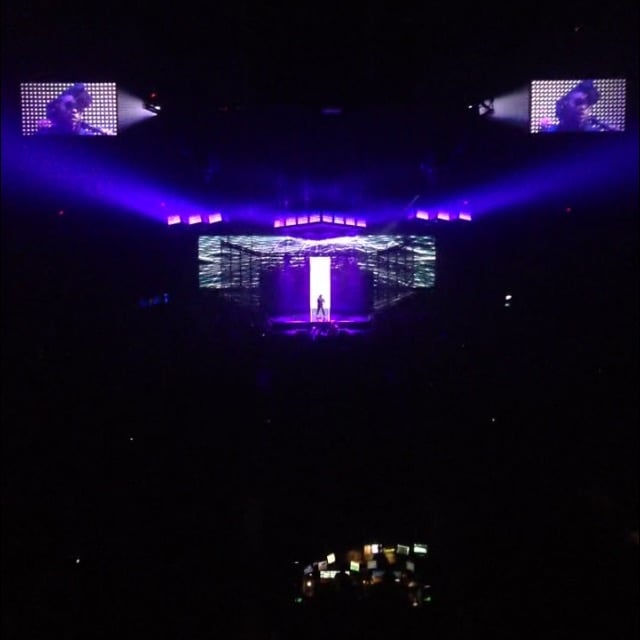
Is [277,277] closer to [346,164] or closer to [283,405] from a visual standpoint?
[346,164]

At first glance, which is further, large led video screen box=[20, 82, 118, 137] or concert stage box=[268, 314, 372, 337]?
concert stage box=[268, 314, 372, 337]

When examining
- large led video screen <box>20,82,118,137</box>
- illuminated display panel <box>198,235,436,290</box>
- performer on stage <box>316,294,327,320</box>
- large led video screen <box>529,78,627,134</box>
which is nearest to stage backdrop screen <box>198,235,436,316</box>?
illuminated display panel <box>198,235,436,290</box>

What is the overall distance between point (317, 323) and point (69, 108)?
2836mm

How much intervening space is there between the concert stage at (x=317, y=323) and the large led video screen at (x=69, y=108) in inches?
89.3

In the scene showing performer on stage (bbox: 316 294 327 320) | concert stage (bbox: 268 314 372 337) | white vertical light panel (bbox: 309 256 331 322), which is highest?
white vertical light panel (bbox: 309 256 331 322)

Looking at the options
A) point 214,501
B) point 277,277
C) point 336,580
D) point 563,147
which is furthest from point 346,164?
point 336,580

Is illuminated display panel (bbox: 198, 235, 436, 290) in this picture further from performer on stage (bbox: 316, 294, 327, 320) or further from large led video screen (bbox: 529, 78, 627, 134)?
large led video screen (bbox: 529, 78, 627, 134)

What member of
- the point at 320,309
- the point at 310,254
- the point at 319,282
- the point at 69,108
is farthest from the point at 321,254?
the point at 69,108

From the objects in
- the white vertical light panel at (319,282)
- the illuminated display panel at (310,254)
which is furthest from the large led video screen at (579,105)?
the white vertical light panel at (319,282)

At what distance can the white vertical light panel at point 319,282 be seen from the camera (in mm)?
6508

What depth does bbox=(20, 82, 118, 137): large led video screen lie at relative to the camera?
502 cm

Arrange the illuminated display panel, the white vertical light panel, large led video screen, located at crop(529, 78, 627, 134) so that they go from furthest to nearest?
1. the white vertical light panel
2. the illuminated display panel
3. large led video screen, located at crop(529, 78, 627, 134)

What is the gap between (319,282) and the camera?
6531mm

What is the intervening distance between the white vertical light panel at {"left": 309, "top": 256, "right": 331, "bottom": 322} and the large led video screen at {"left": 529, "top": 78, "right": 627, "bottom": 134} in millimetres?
2279
